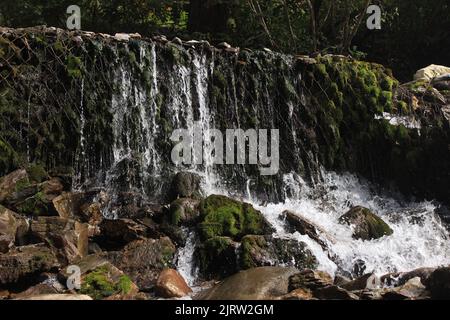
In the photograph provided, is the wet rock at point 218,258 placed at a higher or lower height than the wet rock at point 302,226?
lower

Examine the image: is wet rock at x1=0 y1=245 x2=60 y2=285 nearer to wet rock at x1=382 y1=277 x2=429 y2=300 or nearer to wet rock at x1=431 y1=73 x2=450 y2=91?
wet rock at x1=382 y1=277 x2=429 y2=300

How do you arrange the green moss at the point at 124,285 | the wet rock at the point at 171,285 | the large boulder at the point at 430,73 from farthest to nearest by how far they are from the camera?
1. the large boulder at the point at 430,73
2. the wet rock at the point at 171,285
3. the green moss at the point at 124,285

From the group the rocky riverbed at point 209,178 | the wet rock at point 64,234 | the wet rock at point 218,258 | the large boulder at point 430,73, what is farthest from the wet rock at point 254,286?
the large boulder at point 430,73

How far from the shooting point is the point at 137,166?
9.94 metres

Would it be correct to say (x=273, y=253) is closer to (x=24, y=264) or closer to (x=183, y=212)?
(x=183, y=212)

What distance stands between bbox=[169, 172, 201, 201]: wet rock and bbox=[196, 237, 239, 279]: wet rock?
5.19 ft

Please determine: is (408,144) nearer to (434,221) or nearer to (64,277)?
(434,221)

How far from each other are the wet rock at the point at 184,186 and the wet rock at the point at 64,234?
1.93 m

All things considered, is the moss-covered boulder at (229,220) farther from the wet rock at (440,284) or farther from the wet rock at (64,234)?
the wet rock at (440,284)

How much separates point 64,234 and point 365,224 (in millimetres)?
4537

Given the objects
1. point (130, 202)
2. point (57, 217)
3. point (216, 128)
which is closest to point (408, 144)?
point (216, 128)

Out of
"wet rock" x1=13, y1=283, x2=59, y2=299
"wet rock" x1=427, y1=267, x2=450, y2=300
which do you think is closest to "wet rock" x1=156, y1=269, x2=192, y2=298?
"wet rock" x1=13, y1=283, x2=59, y2=299

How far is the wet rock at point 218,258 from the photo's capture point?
7.71m

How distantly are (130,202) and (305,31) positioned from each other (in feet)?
29.0
